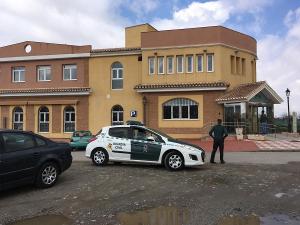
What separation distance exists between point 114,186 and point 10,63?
87.0ft

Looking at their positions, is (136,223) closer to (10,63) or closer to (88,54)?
(88,54)

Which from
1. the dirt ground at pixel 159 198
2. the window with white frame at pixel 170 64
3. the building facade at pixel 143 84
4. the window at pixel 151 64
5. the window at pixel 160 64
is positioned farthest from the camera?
the window at pixel 151 64

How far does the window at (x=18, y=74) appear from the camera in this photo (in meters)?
33.5

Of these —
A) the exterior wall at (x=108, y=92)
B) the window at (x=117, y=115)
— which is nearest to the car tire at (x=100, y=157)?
the exterior wall at (x=108, y=92)

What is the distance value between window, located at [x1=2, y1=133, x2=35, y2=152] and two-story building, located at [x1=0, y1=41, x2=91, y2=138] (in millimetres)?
21560

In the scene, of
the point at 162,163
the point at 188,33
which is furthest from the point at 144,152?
the point at 188,33

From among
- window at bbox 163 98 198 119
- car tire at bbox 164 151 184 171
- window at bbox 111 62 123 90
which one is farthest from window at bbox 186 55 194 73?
car tire at bbox 164 151 184 171

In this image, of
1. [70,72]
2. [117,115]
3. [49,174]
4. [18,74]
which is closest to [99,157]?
[49,174]

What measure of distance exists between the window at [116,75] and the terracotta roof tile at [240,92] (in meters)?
7.76

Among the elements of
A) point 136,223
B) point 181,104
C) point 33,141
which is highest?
point 181,104

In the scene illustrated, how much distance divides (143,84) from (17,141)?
21.0 m

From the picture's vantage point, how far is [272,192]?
9242mm

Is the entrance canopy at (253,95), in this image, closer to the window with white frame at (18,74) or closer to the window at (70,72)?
the window at (70,72)

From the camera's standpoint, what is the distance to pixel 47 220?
Answer: 7.02 m
